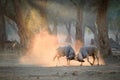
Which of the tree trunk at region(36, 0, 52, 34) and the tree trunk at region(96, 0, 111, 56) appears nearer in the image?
the tree trunk at region(96, 0, 111, 56)

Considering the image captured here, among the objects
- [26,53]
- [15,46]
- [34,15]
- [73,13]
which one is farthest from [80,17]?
[73,13]

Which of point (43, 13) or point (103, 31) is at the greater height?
point (43, 13)

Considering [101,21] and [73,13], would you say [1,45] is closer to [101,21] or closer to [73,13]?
[101,21]

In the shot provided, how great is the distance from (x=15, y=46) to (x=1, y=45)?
151 cm

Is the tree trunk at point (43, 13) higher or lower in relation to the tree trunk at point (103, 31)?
higher

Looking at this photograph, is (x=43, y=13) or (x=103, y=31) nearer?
(x=103, y=31)

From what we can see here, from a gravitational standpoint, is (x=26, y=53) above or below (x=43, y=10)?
below

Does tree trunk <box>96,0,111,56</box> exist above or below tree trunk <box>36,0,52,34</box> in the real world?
below

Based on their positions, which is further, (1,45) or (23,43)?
(1,45)

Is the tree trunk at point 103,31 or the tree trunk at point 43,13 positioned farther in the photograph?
the tree trunk at point 43,13

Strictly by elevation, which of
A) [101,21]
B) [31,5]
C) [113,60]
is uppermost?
[31,5]

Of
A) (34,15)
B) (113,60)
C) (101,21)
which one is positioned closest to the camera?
(113,60)

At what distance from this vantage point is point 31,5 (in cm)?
5997

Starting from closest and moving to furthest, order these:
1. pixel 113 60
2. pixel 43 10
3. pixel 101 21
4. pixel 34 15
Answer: pixel 113 60 → pixel 101 21 → pixel 43 10 → pixel 34 15
